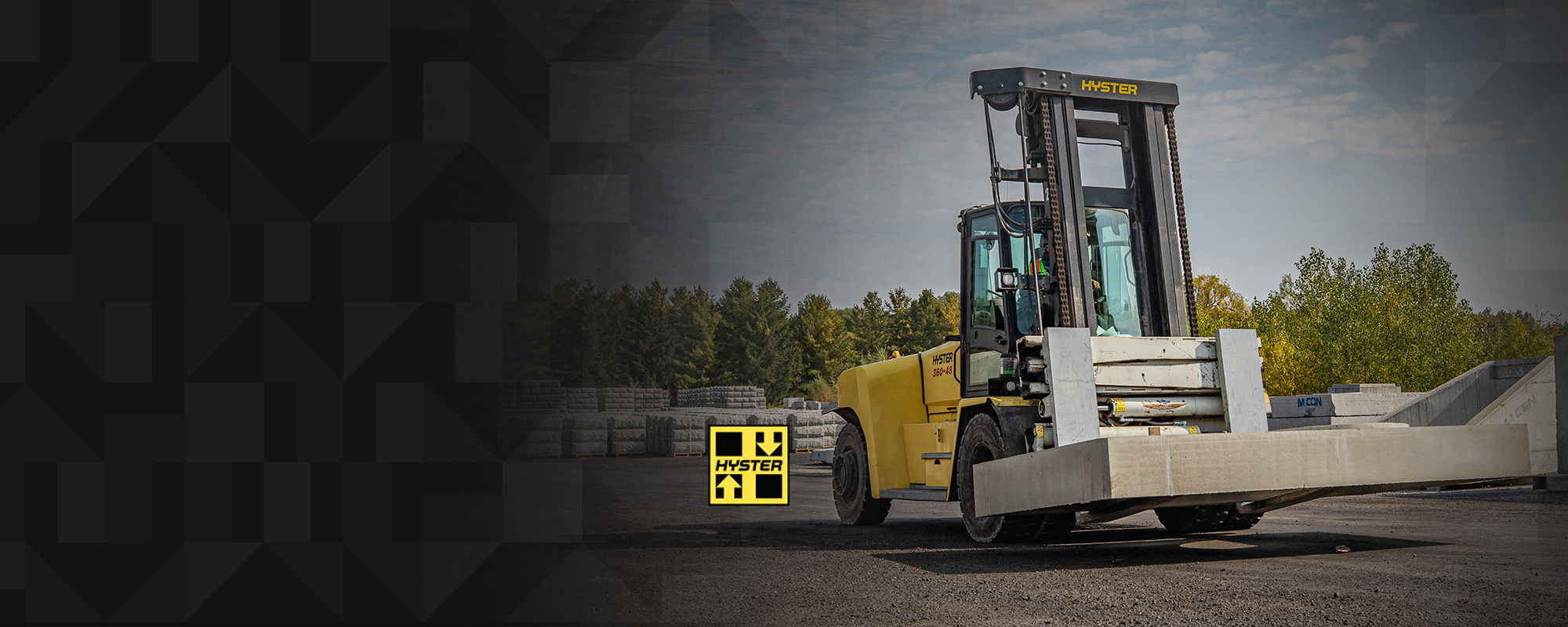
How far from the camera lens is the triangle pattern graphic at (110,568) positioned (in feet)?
16.8

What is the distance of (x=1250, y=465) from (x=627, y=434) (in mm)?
30702

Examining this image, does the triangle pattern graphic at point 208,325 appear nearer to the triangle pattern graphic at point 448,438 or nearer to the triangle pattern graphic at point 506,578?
the triangle pattern graphic at point 448,438

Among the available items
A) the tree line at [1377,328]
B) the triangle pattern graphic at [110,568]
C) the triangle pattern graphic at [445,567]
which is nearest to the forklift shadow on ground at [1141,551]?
the triangle pattern graphic at [445,567]

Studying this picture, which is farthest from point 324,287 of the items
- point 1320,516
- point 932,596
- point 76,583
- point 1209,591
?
point 1320,516

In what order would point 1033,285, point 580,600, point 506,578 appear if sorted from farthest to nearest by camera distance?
point 1033,285 → point 506,578 → point 580,600

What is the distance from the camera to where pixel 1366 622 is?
5.63 metres

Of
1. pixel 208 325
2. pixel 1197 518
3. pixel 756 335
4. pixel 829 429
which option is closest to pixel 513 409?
pixel 208 325

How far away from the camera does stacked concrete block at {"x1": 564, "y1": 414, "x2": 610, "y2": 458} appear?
114ft

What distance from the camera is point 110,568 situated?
518 centimetres

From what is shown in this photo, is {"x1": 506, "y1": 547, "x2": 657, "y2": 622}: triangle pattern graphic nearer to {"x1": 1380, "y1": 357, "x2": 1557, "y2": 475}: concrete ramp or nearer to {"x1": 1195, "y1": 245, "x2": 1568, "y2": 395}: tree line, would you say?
{"x1": 1380, "y1": 357, "x2": 1557, "y2": 475}: concrete ramp

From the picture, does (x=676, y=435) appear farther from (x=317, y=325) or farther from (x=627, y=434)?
(x=317, y=325)

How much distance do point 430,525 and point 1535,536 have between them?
962 centimetres

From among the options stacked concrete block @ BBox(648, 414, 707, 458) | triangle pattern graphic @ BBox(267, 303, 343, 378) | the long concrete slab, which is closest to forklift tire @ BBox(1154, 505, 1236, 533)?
the long concrete slab

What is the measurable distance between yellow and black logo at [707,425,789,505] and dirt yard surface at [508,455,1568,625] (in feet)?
1.32
